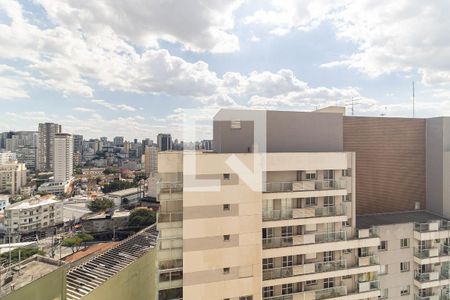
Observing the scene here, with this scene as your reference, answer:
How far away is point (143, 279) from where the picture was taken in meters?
16.5

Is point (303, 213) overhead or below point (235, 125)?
below

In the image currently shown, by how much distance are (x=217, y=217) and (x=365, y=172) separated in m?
9.57

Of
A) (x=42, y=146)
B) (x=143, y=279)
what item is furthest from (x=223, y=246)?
(x=42, y=146)

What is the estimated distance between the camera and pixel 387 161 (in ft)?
50.4

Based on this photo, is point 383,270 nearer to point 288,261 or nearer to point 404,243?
point 404,243

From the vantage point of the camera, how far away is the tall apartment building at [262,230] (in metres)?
10.3

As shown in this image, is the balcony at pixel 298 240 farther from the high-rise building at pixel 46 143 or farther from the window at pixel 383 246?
the high-rise building at pixel 46 143

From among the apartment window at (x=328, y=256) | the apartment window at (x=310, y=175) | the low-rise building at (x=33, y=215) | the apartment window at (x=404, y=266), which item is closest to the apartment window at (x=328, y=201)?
the apartment window at (x=310, y=175)

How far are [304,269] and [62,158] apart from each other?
340 feet

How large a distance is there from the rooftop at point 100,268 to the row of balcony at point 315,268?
879 cm

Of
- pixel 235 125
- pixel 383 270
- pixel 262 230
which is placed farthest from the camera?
pixel 383 270

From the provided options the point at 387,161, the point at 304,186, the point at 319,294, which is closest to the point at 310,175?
the point at 304,186

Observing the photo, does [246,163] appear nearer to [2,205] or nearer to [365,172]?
[365,172]

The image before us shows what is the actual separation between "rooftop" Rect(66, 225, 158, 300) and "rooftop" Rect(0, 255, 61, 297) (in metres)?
1.40
